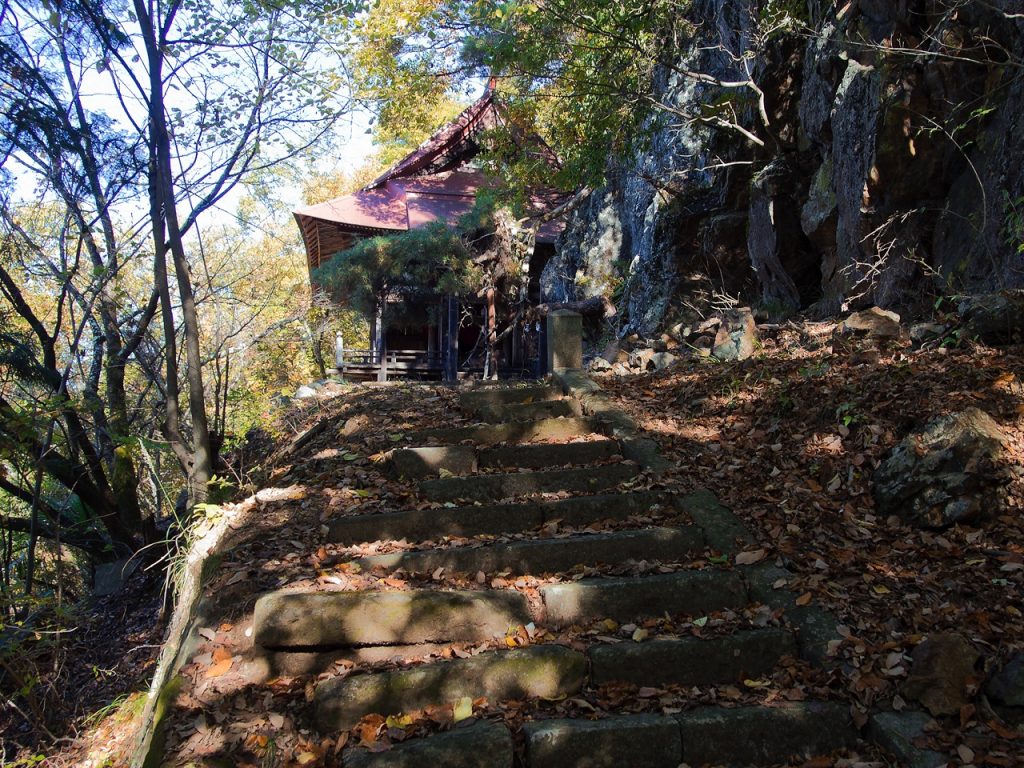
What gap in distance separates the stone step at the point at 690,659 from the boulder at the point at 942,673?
54 cm

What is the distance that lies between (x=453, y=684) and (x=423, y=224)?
43.7 feet

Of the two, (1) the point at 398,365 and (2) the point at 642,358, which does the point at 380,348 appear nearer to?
(1) the point at 398,365

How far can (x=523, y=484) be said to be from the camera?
4.87 meters

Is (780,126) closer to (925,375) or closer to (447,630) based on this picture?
(925,375)

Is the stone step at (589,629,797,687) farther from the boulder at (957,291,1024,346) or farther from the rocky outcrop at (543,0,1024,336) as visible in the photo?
the rocky outcrop at (543,0,1024,336)

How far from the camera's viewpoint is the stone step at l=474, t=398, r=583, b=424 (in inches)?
248

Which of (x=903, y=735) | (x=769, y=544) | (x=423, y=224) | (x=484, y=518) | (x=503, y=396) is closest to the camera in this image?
(x=903, y=735)

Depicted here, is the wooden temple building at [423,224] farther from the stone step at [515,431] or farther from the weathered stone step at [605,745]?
the weathered stone step at [605,745]

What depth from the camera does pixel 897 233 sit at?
732 cm

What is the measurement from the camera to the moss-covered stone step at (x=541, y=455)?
17.6 feet

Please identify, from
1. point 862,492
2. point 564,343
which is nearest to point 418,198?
point 564,343

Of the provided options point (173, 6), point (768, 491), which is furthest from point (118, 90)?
point (768, 491)

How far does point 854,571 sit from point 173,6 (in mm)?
7793

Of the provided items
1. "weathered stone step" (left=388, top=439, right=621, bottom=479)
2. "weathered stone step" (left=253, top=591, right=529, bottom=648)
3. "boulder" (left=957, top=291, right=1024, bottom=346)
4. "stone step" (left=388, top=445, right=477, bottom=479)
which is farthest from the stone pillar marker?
"weathered stone step" (left=253, top=591, right=529, bottom=648)
